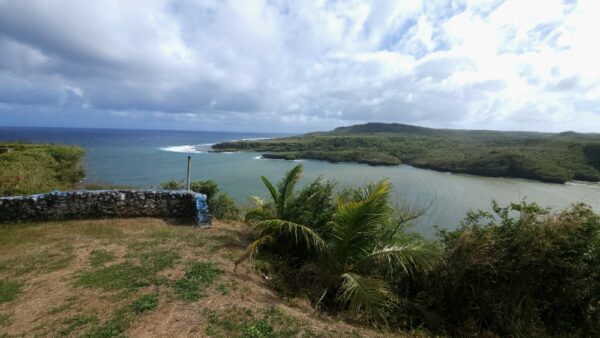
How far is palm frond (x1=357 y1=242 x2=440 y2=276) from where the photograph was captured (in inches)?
195

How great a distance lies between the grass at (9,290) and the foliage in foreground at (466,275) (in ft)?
11.1

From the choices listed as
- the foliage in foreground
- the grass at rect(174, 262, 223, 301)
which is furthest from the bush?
the grass at rect(174, 262, 223, 301)

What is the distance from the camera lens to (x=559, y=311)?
4793 millimetres

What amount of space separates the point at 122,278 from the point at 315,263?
330 cm

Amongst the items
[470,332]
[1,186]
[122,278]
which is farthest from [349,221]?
[1,186]

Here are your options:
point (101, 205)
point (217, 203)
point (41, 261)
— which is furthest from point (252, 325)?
point (217, 203)

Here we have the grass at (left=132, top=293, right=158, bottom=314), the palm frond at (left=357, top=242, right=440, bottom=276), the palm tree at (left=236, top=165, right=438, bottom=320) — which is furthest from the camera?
the palm frond at (left=357, top=242, right=440, bottom=276)

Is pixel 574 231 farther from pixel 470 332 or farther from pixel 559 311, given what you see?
pixel 470 332

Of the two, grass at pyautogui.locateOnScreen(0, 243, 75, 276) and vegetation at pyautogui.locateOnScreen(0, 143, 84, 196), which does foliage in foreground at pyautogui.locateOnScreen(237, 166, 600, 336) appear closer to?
grass at pyautogui.locateOnScreen(0, 243, 75, 276)

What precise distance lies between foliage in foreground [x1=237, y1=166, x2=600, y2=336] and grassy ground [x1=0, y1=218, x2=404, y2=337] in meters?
0.76

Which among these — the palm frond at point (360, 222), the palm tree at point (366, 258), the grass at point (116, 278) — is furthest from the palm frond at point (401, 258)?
the grass at point (116, 278)

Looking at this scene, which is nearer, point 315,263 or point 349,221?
point 349,221

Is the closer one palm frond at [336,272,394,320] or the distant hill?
palm frond at [336,272,394,320]

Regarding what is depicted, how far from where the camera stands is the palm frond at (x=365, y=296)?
440cm
